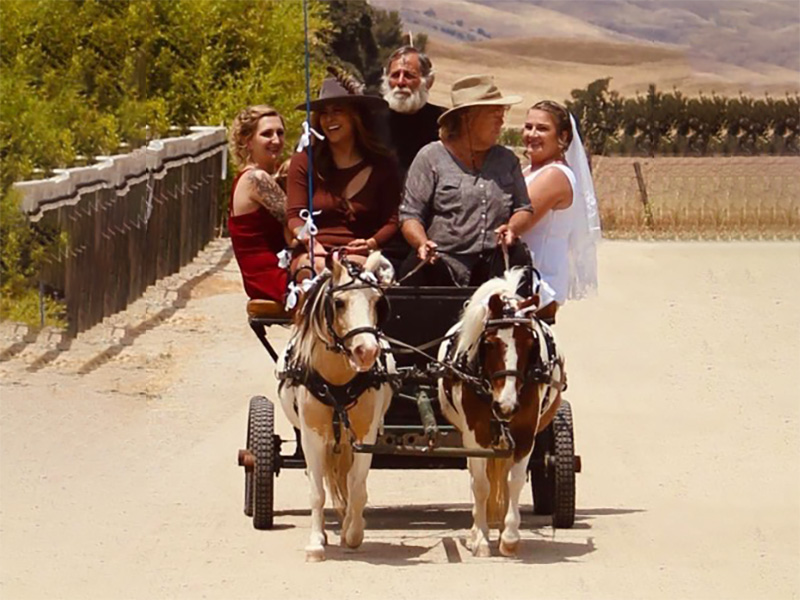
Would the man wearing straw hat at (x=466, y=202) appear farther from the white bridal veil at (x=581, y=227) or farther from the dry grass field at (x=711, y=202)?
the dry grass field at (x=711, y=202)

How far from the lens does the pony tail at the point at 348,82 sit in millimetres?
11383

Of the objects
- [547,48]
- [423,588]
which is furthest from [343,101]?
[547,48]

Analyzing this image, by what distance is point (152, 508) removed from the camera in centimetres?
1245

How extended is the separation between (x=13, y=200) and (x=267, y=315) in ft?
26.2

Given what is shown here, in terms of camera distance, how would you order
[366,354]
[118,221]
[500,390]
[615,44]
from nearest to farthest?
1. [366,354]
2. [500,390]
3. [118,221]
4. [615,44]

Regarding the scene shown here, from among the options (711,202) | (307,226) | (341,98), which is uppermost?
(341,98)

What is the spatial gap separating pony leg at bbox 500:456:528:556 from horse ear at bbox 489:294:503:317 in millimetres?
854

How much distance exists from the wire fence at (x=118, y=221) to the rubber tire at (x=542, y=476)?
7536mm

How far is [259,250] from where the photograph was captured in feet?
38.2

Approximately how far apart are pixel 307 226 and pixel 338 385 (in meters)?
0.90

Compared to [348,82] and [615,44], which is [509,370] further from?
[615,44]

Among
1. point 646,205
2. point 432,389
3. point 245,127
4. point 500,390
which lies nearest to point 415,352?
point 432,389

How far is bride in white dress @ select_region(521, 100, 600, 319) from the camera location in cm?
1147

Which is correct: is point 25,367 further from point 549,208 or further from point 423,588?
point 423,588
